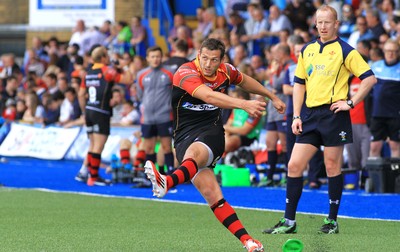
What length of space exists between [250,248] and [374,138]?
7.98 meters

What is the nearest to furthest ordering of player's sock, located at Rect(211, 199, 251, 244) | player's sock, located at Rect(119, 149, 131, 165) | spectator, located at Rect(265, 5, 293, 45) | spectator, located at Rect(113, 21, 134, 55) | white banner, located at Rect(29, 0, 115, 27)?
player's sock, located at Rect(211, 199, 251, 244) < player's sock, located at Rect(119, 149, 131, 165) < spectator, located at Rect(265, 5, 293, 45) < spectator, located at Rect(113, 21, 134, 55) < white banner, located at Rect(29, 0, 115, 27)

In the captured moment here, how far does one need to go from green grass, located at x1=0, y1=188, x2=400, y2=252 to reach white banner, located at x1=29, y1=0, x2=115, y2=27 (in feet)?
47.4

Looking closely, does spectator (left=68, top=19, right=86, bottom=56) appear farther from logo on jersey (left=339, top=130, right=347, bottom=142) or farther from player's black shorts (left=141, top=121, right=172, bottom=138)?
logo on jersey (left=339, top=130, right=347, bottom=142)

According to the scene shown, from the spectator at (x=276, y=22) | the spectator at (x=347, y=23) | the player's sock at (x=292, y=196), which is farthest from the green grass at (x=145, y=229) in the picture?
the spectator at (x=276, y=22)

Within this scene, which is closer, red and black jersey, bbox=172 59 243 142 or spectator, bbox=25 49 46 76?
red and black jersey, bbox=172 59 243 142

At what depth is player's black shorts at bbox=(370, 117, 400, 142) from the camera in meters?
15.9

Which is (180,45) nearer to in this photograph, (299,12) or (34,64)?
(299,12)

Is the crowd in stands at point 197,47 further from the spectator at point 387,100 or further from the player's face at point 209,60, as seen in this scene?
the player's face at point 209,60

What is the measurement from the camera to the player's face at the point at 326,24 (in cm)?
1018

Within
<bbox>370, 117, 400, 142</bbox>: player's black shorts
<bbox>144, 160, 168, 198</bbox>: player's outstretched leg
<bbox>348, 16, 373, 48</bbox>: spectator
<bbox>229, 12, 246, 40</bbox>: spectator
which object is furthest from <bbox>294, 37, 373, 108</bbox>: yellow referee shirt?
<bbox>229, 12, 246, 40</bbox>: spectator

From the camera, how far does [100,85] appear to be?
16844 millimetres

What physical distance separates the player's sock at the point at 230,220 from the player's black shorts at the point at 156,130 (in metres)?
7.92

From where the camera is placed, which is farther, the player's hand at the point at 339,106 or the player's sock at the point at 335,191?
the player's sock at the point at 335,191

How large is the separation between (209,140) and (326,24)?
6.79ft
